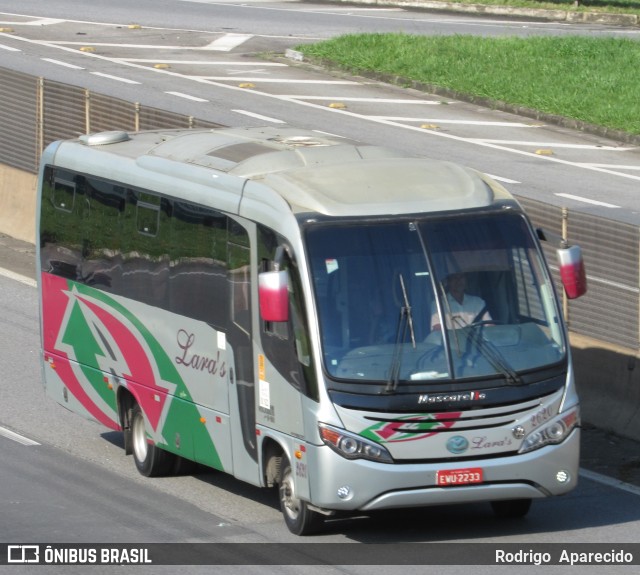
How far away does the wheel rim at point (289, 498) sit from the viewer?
452 inches

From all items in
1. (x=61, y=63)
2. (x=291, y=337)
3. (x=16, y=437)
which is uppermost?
(x=291, y=337)

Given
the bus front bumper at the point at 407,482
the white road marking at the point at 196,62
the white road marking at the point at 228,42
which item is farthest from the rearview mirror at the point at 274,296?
the white road marking at the point at 228,42

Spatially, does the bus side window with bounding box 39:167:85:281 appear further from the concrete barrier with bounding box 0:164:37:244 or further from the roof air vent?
the concrete barrier with bounding box 0:164:37:244

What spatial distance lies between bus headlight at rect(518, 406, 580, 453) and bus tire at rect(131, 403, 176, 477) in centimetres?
377

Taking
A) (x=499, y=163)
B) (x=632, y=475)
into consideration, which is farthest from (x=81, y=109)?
(x=632, y=475)

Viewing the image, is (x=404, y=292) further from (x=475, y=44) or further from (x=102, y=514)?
(x=475, y=44)

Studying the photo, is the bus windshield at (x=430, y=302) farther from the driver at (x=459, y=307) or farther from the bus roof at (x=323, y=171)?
the bus roof at (x=323, y=171)

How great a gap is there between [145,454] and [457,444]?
3.81 m

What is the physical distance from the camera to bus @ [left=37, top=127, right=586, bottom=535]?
429 inches

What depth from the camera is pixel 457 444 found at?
10930mm

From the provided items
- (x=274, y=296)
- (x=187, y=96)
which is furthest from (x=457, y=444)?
(x=187, y=96)

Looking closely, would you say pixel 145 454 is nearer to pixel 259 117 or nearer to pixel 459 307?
pixel 459 307

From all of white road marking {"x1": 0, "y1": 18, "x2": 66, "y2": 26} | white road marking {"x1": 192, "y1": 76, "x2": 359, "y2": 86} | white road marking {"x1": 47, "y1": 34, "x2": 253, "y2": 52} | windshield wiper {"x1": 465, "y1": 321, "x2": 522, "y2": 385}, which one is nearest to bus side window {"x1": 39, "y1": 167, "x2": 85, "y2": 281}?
windshield wiper {"x1": 465, "y1": 321, "x2": 522, "y2": 385}

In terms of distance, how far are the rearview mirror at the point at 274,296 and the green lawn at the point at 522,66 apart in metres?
18.3
